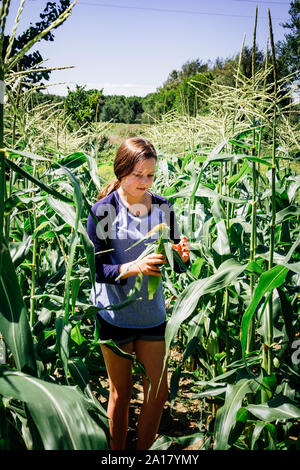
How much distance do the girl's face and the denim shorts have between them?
25.8 inches

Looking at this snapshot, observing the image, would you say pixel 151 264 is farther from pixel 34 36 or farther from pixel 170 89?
pixel 170 89

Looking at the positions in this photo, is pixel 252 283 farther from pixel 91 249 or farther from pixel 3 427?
pixel 3 427

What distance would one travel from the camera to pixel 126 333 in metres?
1.78

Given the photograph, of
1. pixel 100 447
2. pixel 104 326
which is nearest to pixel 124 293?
pixel 104 326

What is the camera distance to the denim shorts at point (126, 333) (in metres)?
1.77

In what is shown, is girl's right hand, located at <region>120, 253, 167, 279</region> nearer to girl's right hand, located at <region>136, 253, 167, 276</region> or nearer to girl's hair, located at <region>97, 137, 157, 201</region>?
girl's right hand, located at <region>136, 253, 167, 276</region>

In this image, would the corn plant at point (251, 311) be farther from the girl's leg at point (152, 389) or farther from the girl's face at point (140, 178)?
the girl's face at point (140, 178)

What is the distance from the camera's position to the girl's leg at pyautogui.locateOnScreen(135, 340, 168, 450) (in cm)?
177

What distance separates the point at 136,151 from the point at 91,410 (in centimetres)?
113

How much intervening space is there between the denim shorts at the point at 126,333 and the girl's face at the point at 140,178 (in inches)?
25.8

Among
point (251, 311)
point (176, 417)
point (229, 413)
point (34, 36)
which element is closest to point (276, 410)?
point (229, 413)

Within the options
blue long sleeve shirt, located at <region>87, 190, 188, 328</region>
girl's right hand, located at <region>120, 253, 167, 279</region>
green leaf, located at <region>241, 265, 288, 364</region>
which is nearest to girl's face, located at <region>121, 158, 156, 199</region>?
blue long sleeve shirt, located at <region>87, 190, 188, 328</region>

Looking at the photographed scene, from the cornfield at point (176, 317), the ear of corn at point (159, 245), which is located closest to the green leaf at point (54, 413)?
the cornfield at point (176, 317)

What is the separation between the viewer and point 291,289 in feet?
5.91
